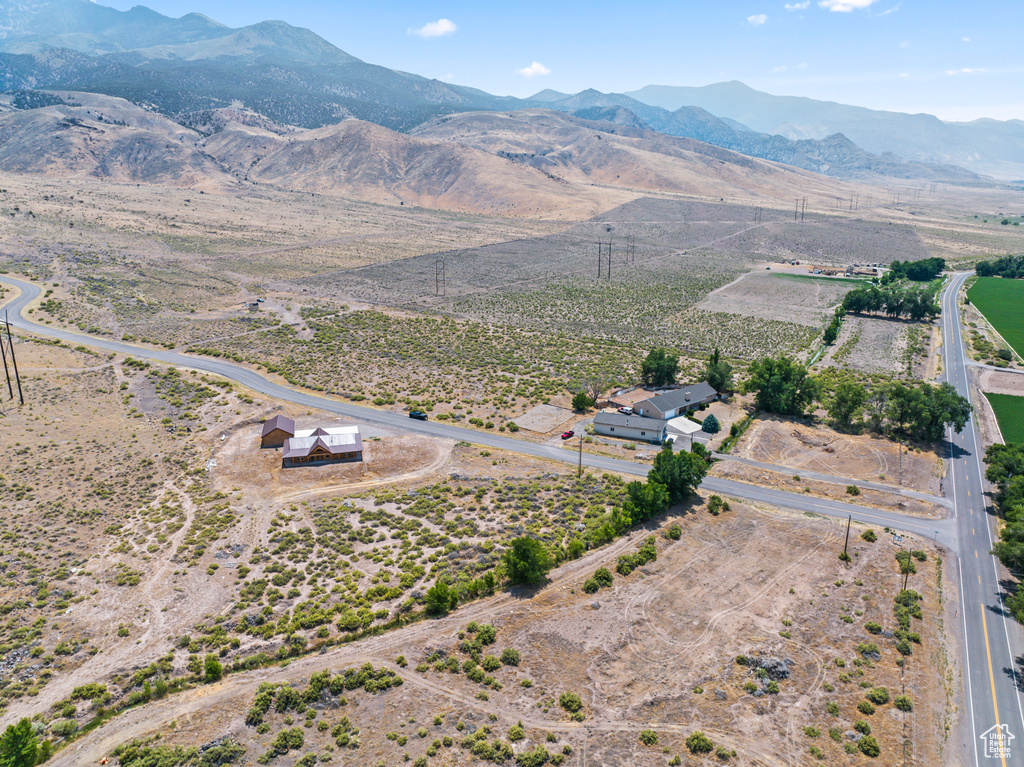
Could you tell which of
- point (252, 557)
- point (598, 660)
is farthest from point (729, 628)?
point (252, 557)

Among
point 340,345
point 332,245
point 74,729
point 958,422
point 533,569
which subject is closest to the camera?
point 74,729

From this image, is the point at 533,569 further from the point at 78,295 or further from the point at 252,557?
the point at 78,295

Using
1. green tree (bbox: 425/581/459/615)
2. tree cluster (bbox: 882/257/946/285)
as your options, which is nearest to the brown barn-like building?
green tree (bbox: 425/581/459/615)

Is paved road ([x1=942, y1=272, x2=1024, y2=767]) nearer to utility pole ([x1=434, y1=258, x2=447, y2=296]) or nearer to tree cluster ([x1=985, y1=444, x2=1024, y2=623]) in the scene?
tree cluster ([x1=985, y1=444, x2=1024, y2=623])

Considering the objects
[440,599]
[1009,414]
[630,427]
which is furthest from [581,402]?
[1009,414]

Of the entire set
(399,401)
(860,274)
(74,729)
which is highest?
(860,274)

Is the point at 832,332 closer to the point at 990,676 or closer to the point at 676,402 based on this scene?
the point at 676,402
